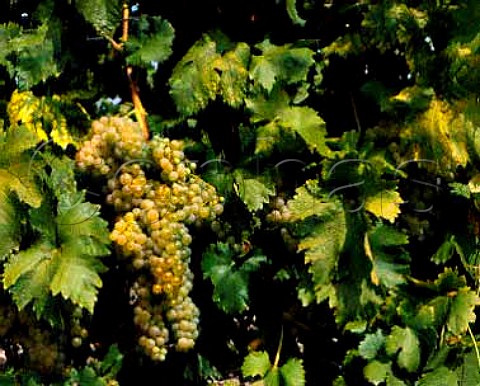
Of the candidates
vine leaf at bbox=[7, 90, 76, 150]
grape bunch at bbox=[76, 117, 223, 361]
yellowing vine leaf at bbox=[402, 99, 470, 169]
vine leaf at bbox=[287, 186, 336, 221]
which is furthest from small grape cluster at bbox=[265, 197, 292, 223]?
vine leaf at bbox=[7, 90, 76, 150]

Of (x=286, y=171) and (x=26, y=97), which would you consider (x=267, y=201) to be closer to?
(x=286, y=171)

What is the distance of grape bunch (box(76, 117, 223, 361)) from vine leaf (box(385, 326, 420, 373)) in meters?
0.39

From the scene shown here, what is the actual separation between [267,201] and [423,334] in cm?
43

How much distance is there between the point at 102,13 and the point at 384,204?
21.8 inches

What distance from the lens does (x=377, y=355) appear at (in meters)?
1.76

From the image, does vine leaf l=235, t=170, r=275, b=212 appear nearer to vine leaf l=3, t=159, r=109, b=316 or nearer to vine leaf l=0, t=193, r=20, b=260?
vine leaf l=3, t=159, r=109, b=316

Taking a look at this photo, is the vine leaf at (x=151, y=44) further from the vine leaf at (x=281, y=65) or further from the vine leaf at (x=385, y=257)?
the vine leaf at (x=385, y=257)

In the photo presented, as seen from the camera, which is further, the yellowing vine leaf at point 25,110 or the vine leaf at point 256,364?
the vine leaf at point 256,364

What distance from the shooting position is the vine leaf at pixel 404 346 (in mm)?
1736

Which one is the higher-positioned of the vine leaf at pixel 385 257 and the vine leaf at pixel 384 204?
the vine leaf at pixel 384 204

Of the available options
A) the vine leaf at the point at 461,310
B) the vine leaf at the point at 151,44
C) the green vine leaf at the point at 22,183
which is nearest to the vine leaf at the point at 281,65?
the vine leaf at the point at 151,44

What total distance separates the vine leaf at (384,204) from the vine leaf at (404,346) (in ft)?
0.89

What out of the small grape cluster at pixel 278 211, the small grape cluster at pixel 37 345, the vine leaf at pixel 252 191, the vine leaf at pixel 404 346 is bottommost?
the vine leaf at pixel 404 346

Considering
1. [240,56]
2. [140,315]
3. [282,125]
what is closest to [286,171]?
[282,125]
